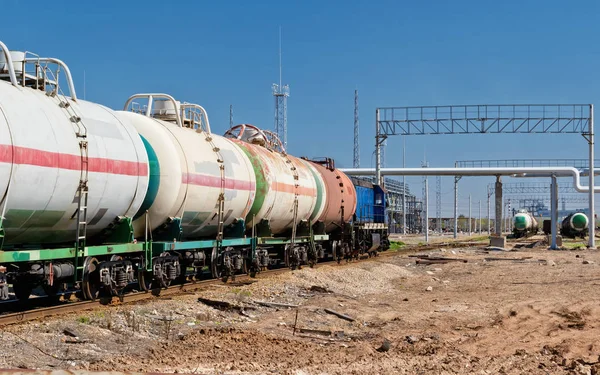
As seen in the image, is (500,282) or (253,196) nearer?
(253,196)

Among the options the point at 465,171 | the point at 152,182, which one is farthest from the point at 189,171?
the point at 465,171

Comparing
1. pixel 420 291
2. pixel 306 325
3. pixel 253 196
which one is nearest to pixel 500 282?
pixel 420 291

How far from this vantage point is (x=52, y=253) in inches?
490

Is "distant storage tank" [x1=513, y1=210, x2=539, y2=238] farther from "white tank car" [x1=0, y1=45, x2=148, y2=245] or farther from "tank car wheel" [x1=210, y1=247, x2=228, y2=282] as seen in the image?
"white tank car" [x1=0, y1=45, x2=148, y2=245]

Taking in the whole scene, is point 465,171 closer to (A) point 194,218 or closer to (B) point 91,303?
(A) point 194,218

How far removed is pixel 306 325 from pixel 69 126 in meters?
5.34

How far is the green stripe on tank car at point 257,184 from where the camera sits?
20047 mm

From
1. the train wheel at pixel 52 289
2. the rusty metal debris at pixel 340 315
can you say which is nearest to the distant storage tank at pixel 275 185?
the rusty metal debris at pixel 340 315

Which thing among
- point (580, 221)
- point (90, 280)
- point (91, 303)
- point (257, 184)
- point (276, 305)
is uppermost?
point (257, 184)

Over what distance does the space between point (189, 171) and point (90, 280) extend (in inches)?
128

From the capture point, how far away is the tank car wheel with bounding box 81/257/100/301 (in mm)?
13660

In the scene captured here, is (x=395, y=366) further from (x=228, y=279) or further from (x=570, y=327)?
(x=228, y=279)

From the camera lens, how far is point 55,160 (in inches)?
462

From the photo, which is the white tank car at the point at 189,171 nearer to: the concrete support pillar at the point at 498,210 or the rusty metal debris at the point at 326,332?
the rusty metal debris at the point at 326,332
